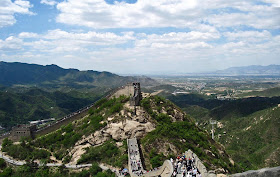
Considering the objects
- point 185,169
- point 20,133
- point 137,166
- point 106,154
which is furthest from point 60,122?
point 185,169

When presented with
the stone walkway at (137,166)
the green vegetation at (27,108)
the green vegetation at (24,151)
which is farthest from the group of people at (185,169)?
the green vegetation at (27,108)

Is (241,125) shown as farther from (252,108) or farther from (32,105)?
(32,105)

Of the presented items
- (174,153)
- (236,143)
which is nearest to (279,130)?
(236,143)

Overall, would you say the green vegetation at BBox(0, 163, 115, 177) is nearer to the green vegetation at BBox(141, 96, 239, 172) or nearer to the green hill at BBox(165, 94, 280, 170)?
the green vegetation at BBox(141, 96, 239, 172)

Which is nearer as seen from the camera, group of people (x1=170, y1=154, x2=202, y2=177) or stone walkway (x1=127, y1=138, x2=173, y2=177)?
group of people (x1=170, y1=154, x2=202, y2=177)

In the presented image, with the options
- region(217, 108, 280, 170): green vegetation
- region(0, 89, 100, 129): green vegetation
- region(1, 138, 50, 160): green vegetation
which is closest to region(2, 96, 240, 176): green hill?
region(1, 138, 50, 160): green vegetation

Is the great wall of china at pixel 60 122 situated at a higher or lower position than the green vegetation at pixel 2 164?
higher

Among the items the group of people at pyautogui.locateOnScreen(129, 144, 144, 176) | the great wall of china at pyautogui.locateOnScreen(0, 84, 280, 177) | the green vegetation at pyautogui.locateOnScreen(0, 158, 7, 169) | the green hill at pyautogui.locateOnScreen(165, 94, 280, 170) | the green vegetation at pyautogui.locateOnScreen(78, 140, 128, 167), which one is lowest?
the green hill at pyautogui.locateOnScreen(165, 94, 280, 170)

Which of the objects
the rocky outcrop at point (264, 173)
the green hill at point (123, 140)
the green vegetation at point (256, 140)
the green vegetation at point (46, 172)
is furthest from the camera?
the green vegetation at point (256, 140)

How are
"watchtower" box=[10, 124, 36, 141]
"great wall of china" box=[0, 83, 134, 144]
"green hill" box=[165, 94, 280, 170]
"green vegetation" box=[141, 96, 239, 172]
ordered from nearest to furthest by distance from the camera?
"green vegetation" box=[141, 96, 239, 172]
"watchtower" box=[10, 124, 36, 141]
"great wall of china" box=[0, 83, 134, 144]
"green hill" box=[165, 94, 280, 170]

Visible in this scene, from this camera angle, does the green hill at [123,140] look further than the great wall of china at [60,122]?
No

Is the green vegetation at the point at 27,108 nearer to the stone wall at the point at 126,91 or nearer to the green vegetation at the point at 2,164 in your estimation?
the stone wall at the point at 126,91
